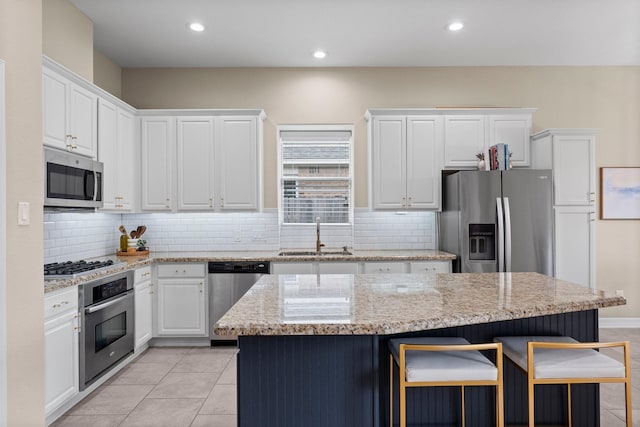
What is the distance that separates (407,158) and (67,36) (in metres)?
3.34

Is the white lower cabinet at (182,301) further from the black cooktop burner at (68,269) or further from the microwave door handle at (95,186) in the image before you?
the microwave door handle at (95,186)

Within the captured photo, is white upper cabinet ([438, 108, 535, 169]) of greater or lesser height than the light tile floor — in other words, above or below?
above

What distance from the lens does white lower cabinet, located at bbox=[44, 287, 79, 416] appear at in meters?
2.61

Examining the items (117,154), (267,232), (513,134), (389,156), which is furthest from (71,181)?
(513,134)

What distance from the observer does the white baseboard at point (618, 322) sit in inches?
193

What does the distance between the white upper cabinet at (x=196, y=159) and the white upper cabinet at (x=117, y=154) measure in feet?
1.57

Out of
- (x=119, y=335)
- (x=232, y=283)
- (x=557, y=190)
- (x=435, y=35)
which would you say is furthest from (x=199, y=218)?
(x=557, y=190)

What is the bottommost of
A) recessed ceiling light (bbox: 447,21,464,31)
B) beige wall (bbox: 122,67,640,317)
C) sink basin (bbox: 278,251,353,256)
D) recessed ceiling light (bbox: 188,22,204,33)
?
sink basin (bbox: 278,251,353,256)

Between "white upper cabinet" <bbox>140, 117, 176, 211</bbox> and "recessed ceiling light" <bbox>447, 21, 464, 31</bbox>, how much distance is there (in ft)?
9.67

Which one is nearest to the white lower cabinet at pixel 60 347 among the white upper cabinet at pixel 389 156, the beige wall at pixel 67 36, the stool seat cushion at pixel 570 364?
the beige wall at pixel 67 36

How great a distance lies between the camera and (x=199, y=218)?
4883mm

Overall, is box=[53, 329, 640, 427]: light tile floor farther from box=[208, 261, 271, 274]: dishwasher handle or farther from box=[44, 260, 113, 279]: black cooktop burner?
box=[44, 260, 113, 279]: black cooktop burner

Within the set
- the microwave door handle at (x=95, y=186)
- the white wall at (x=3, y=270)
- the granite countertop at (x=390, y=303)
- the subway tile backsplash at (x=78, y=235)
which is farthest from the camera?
the subway tile backsplash at (x=78, y=235)

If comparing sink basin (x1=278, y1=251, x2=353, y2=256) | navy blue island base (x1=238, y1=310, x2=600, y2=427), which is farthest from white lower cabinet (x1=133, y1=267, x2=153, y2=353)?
navy blue island base (x1=238, y1=310, x2=600, y2=427)
